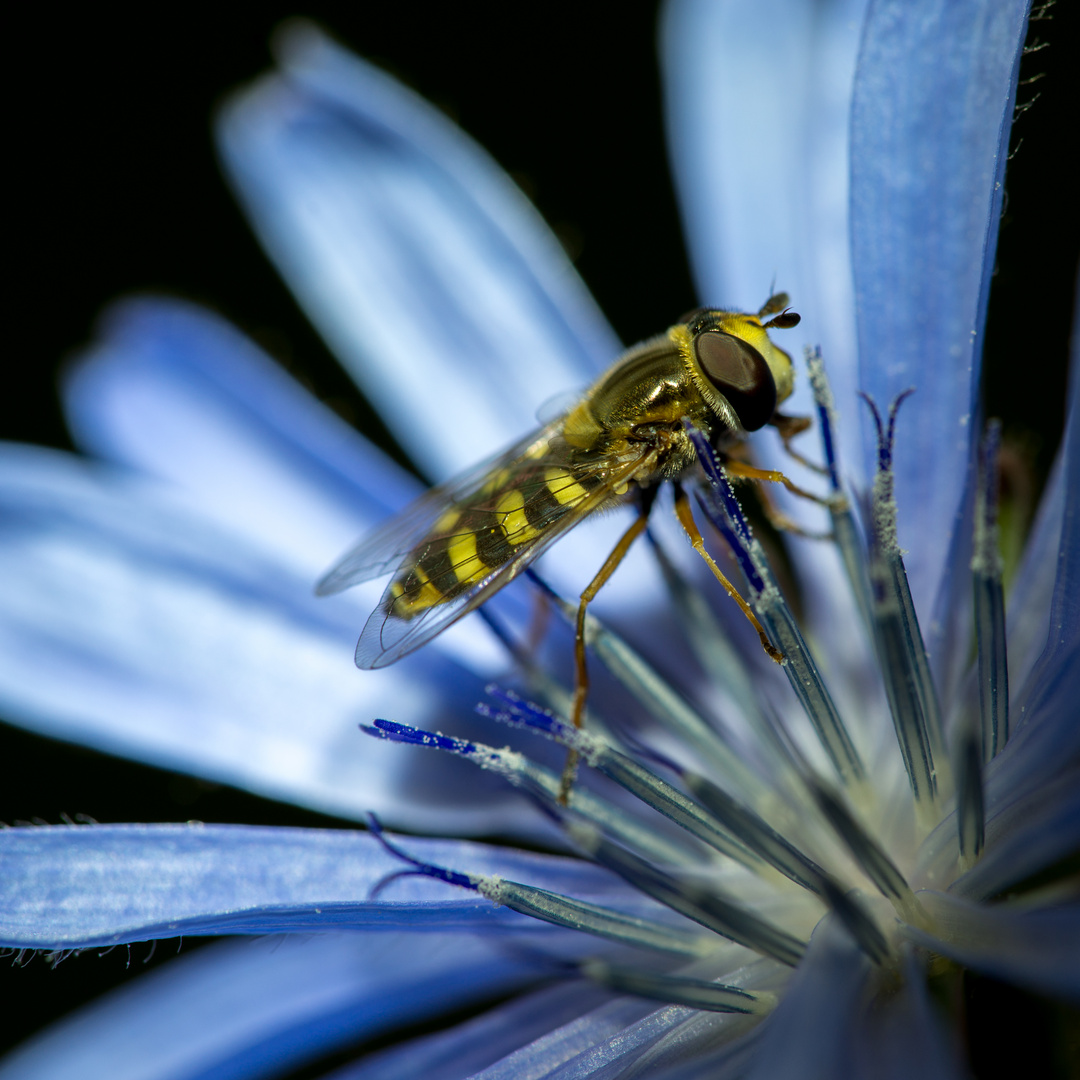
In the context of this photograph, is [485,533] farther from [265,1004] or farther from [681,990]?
[265,1004]

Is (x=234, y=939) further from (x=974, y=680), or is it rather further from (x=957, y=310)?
(x=957, y=310)

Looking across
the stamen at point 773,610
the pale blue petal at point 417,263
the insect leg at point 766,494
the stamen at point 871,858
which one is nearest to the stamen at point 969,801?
the stamen at point 871,858

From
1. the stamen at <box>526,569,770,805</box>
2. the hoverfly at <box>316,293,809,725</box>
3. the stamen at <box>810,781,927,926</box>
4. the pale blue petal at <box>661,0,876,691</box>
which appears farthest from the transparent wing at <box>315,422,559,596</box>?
the stamen at <box>810,781,927,926</box>

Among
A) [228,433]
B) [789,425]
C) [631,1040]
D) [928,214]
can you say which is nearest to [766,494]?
[789,425]

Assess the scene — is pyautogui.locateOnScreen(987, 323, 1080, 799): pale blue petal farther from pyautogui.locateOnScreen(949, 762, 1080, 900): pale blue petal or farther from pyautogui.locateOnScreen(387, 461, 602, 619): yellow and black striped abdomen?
pyautogui.locateOnScreen(387, 461, 602, 619): yellow and black striped abdomen

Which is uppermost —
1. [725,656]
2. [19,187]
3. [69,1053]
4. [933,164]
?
[19,187]

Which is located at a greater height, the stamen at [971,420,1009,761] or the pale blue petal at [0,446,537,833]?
the pale blue petal at [0,446,537,833]

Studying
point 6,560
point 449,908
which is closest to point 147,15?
point 6,560
